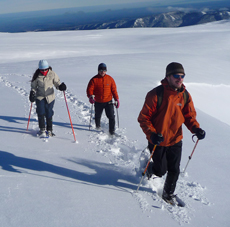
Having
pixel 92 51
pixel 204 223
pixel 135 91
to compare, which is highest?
pixel 92 51

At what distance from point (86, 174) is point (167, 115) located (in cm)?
154

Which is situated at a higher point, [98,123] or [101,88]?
[101,88]

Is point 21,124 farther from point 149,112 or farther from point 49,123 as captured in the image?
point 149,112

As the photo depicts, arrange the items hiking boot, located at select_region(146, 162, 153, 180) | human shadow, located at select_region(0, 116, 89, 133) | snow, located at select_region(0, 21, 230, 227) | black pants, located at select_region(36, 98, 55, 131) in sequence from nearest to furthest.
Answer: snow, located at select_region(0, 21, 230, 227)
hiking boot, located at select_region(146, 162, 153, 180)
black pants, located at select_region(36, 98, 55, 131)
human shadow, located at select_region(0, 116, 89, 133)

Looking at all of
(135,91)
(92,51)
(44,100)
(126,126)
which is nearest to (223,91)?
(135,91)

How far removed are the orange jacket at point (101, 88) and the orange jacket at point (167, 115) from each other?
208 centimetres

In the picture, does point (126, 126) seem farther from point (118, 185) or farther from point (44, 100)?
point (118, 185)

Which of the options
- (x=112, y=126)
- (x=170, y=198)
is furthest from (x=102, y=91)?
(x=170, y=198)

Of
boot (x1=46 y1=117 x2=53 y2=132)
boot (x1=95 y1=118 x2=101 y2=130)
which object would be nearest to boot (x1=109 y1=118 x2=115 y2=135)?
boot (x1=95 y1=118 x2=101 y2=130)

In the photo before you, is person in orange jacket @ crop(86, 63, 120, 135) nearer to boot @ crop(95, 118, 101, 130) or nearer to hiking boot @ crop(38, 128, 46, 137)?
boot @ crop(95, 118, 101, 130)

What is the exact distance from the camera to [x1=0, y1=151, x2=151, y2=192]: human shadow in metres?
3.25

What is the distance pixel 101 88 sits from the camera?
4.75 metres

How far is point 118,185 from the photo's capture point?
10.6ft

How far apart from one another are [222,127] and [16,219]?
5132 millimetres
